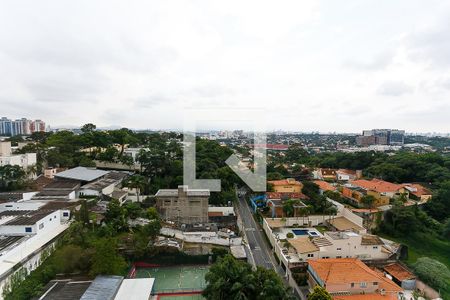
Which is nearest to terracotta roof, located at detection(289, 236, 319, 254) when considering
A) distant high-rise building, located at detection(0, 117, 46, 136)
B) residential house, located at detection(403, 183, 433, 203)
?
residential house, located at detection(403, 183, 433, 203)

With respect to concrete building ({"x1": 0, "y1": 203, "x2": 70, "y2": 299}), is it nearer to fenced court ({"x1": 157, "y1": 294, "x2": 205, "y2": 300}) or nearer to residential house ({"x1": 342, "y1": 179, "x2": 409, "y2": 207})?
fenced court ({"x1": 157, "y1": 294, "x2": 205, "y2": 300})

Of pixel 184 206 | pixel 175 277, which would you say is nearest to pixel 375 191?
pixel 184 206

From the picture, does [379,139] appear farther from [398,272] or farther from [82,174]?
[82,174]

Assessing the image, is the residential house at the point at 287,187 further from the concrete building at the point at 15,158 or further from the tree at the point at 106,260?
the concrete building at the point at 15,158

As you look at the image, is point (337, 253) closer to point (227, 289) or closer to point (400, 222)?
point (227, 289)

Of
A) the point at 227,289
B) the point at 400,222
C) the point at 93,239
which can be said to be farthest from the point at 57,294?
the point at 400,222

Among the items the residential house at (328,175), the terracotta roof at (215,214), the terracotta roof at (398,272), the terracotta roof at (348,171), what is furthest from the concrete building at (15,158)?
the terracotta roof at (348,171)

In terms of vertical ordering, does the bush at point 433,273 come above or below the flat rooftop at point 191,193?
below
